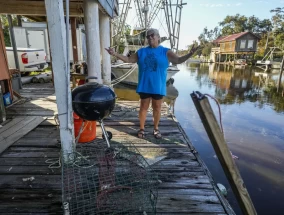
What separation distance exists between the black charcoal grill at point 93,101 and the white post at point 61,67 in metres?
0.20

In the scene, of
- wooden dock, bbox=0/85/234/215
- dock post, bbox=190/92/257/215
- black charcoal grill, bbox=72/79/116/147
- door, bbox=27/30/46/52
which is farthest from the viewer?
door, bbox=27/30/46/52

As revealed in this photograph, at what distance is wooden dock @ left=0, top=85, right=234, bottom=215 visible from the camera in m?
1.84

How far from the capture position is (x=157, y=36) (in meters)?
2.89

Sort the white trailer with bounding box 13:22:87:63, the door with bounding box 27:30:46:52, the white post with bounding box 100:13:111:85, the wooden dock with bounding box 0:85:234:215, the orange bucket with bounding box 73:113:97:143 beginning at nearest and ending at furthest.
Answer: the wooden dock with bounding box 0:85:234:215 < the orange bucket with bounding box 73:113:97:143 < the white post with bounding box 100:13:111:85 < the white trailer with bounding box 13:22:87:63 < the door with bounding box 27:30:46:52

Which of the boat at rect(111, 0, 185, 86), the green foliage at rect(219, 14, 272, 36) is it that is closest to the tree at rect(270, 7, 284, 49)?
the green foliage at rect(219, 14, 272, 36)

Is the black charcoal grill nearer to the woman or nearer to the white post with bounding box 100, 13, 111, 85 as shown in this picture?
the woman

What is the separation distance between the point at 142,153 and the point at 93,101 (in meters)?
1.20

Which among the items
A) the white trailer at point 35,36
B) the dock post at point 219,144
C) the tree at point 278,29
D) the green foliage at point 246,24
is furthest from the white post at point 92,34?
the green foliage at point 246,24

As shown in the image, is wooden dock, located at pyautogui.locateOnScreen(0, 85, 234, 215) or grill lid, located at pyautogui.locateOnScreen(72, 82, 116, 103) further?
grill lid, located at pyautogui.locateOnScreen(72, 82, 116, 103)

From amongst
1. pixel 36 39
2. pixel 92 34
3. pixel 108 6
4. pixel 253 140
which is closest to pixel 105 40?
pixel 108 6

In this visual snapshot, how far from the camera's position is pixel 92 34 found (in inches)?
148

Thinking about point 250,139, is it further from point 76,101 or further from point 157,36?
point 76,101

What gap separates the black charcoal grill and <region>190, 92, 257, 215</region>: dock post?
0.87 metres

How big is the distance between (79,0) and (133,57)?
204 centimetres
